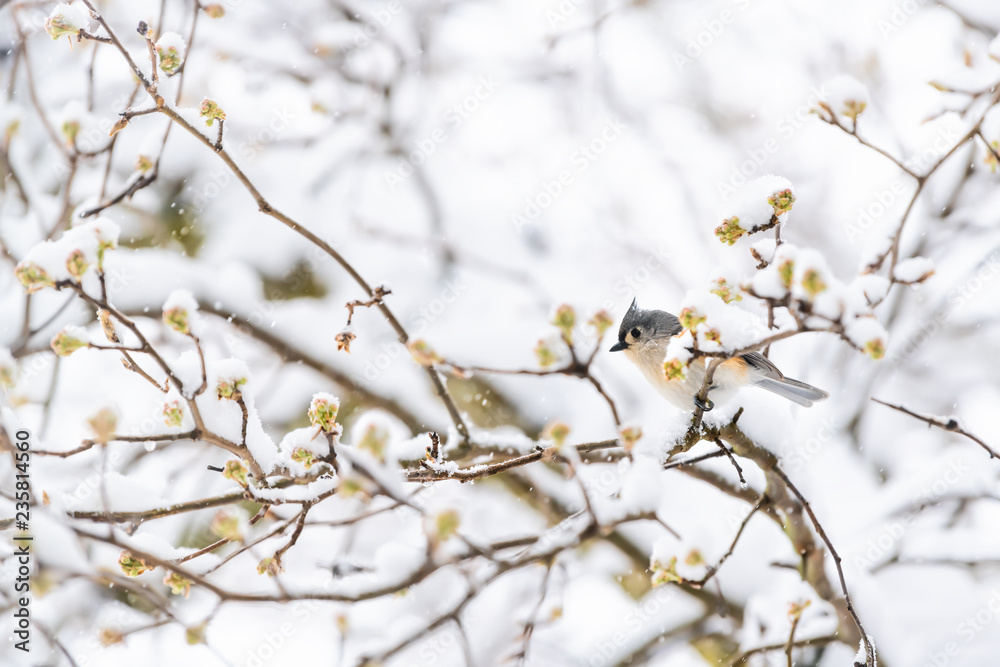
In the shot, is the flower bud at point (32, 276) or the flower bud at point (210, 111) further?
the flower bud at point (210, 111)

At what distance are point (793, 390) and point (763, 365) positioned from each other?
37 cm

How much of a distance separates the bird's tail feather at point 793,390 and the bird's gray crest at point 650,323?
1.71 feet

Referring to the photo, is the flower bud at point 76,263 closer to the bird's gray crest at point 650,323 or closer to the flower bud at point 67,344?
the flower bud at point 67,344

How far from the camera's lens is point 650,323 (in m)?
3.39

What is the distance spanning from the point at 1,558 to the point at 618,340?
2712 mm

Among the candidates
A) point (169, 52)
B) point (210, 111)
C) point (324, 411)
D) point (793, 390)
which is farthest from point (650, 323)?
point (169, 52)

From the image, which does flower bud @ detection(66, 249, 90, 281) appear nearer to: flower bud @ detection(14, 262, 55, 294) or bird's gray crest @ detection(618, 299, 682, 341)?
flower bud @ detection(14, 262, 55, 294)

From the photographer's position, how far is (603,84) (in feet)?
18.4

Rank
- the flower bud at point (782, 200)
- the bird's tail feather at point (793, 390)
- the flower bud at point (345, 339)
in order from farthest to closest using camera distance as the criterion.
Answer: the bird's tail feather at point (793, 390)
the flower bud at point (345, 339)
the flower bud at point (782, 200)

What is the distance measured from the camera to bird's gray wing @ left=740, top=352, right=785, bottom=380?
2947 mm

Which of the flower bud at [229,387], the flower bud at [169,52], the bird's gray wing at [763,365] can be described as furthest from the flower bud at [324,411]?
the bird's gray wing at [763,365]

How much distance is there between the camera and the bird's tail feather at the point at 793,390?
3.18 meters
